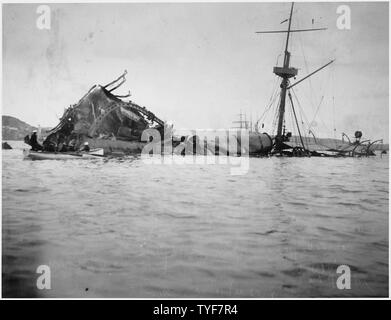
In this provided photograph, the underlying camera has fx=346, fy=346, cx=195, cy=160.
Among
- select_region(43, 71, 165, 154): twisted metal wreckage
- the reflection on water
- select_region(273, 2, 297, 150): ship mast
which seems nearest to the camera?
the reflection on water

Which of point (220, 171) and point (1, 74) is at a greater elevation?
point (1, 74)

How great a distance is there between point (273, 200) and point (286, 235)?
197 cm

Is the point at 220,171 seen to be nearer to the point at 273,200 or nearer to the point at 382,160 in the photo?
the point at 273,200

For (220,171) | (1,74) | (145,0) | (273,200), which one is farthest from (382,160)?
(1,74)

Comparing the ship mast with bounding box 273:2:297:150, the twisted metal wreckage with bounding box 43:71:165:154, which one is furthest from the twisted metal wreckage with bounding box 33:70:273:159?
the ship mast with bounding box 273:2:297:150

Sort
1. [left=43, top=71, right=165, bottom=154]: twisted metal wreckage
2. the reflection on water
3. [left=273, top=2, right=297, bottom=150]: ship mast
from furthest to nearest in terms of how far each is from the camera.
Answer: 1. [left=43, top=71, right=165, bottom=154]: twisted metal wreckage
2. [left=273, top=2, right=297, bottom=150]: ship mast
3. the reflection on water

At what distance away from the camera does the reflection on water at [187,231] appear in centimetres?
498

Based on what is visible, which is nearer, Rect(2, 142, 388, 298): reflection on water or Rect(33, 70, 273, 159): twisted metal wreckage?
Rect(2, 142, 388, 298): reflection on water

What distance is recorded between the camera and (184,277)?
4.95 m

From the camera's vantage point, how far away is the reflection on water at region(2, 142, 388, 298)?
4.98 meters

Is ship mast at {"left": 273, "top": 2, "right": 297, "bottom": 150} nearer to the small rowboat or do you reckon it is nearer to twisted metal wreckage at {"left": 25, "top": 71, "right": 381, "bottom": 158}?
twisted metal wreckage at {"left": 25, "top": 71, "right": 381, "bottom": 158}
